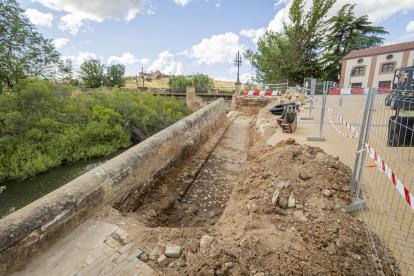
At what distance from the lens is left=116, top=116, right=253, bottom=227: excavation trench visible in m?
4.39

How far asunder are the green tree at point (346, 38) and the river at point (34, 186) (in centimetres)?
2842

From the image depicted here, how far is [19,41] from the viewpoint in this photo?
1462 cm

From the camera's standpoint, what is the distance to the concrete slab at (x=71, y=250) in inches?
93.9

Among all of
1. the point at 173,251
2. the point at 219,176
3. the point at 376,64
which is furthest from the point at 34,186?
the point at 376,64

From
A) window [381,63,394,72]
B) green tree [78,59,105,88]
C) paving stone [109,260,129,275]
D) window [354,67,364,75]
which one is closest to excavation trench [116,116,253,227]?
paving stone [109,260,129,275]

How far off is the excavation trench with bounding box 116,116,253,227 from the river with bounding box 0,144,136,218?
5.88 meters

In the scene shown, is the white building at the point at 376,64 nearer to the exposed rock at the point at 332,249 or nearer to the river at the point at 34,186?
the river at the point at 34,186

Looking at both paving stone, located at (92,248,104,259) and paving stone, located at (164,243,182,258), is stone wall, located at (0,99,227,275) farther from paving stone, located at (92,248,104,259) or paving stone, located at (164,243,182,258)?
paving stone, located at (164,243,182,258)

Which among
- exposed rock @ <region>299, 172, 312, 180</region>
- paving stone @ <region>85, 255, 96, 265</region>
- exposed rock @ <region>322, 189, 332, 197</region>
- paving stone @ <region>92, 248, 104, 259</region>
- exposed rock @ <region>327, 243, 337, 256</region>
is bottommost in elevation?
paving stone @ <region>85, 255, 96, 265</region>

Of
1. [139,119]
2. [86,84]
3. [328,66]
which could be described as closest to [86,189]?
[139,119]

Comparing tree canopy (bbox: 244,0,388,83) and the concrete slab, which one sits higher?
tree canopy (bbox: 244,0,388,83)

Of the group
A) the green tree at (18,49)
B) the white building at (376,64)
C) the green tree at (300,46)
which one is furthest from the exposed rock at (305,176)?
the white building at (376,64)

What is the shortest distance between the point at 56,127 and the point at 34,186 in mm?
4885

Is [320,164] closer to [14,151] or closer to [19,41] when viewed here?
[14,151]
